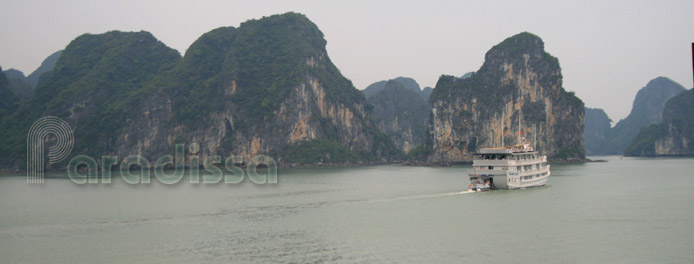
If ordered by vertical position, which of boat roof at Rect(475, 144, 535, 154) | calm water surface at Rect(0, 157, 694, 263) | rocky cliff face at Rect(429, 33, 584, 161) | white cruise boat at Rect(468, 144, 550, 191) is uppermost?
rocky cliff face at Rect(429, 33, 584, 161)

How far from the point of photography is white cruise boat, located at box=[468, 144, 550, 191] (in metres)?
52.0

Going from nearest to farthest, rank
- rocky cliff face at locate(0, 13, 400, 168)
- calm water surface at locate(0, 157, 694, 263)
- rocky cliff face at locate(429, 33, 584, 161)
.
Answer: calm water surface at locate(0, 157, 694, 263)
rocky cliff face at locate(429, 33, 584, 161)
rocky cliff face at locate(0, 13, 400, 168)

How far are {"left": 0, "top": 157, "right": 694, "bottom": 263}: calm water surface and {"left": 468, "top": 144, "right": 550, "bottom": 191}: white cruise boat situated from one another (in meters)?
2.16

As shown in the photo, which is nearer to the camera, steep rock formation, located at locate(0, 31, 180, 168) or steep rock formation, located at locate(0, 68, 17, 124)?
steep rock formation, located at locate(0, 31, 180, 168)

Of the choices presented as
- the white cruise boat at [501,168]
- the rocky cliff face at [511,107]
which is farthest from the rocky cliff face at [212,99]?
the white cruise boat at [501,168]

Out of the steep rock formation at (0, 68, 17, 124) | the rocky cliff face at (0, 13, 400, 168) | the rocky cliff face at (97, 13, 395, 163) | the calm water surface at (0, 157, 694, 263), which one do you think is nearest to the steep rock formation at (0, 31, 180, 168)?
the rocky cliff face at (0, 13, 400, 168)

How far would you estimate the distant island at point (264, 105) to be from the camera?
474 ft

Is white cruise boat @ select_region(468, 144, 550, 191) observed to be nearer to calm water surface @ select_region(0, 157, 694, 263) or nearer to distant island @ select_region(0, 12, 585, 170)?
calm water surface @ select_region(0, 157, 694, 263)

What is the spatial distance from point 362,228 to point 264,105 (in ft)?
402

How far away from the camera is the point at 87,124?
149250mm

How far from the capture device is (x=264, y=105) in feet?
506

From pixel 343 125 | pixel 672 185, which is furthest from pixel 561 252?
pixel 343 125

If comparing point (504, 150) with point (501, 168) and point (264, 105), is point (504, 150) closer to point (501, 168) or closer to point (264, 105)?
point (501, 168)

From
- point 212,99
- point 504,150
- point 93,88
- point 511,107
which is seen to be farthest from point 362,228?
point 93,88
